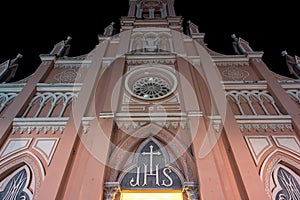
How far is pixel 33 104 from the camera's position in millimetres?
7570

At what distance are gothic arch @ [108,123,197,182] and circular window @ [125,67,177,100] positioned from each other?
1732 mm

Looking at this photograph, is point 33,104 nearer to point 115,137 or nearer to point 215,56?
point 115,137

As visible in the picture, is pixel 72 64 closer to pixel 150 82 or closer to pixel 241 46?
pixel 150 82

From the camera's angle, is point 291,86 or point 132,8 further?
point 132,8

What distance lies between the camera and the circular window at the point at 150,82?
825 centimetres

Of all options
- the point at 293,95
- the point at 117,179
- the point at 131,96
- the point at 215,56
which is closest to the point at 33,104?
the point at 131,96

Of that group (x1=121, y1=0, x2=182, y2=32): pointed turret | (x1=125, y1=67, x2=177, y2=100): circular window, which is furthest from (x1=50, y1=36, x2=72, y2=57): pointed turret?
(x1=125, y1=67, x2=177, y2=100): circular window

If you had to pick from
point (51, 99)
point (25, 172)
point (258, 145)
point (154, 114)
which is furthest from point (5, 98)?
point (258, 145)

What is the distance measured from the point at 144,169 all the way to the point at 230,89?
4162mm

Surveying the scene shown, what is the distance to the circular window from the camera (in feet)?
27.1

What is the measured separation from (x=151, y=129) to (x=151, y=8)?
37.4 feet

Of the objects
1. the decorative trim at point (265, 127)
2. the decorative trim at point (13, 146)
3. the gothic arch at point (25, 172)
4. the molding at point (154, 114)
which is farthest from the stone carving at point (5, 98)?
the decorative trim at point (265, 127)

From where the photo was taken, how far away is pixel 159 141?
21.0 ft

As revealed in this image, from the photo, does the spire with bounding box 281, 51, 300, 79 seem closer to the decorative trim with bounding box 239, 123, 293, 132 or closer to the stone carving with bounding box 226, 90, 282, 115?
the stone carving with bounding box 226, 90, 282, 115
